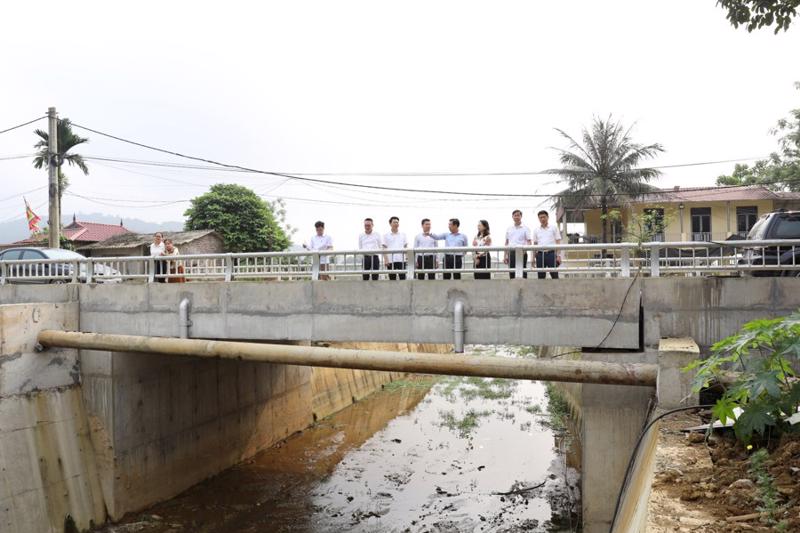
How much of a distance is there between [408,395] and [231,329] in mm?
14972

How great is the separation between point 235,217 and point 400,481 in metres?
27.5

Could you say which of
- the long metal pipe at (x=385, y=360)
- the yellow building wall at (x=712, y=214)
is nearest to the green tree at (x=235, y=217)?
the yellow building wall at (x=712, y=214)

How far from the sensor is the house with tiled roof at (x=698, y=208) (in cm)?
2889

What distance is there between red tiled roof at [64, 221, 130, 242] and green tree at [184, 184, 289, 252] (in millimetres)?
6162

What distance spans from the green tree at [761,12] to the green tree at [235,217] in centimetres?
3215

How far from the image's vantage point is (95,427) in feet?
38.8

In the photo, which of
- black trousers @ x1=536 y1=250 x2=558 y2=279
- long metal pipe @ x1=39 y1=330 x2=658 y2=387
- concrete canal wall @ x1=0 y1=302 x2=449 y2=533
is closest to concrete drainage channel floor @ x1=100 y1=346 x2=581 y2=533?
concrete canal wall @ x1=0 y1=302 x2=449 y2=533

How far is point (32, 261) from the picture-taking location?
39.9 feet

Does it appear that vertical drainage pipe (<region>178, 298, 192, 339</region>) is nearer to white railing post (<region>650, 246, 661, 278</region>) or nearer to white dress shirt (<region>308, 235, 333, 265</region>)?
white dress shirt (<region>308, 235, 333, 265</region>)

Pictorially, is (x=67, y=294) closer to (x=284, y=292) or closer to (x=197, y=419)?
(x=197, y=419)

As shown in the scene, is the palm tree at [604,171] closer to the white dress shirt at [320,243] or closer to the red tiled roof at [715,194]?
the red tiled roof at [715,194]

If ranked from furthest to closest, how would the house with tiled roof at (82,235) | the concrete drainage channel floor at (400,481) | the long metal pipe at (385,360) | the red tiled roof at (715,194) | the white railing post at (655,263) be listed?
the house with tiled roof at (82,235) < the red tiled roof at (715,194) < the concrete drainage channel floor at (400,481) < the white railing post at (655,263) < the long metal pipe at (385,360)

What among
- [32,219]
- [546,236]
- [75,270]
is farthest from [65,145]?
[546,236]

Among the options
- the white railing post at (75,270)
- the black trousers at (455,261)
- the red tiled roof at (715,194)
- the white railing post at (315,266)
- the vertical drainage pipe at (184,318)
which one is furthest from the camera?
the red tiled roof at (715,194)
